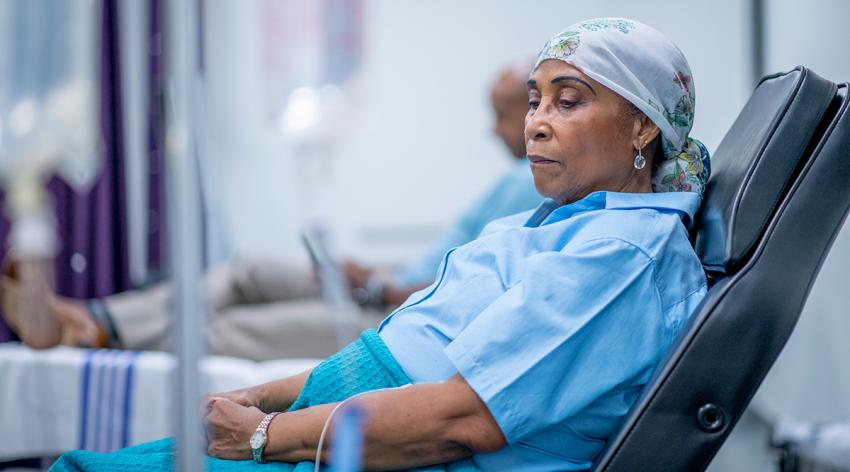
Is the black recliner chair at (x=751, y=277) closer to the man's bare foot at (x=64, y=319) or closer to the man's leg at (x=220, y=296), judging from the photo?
the man's leg at (x=220, y=296)

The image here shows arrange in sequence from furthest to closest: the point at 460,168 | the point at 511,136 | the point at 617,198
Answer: the point at 460,168, the point at 511,136, the point at 617,198

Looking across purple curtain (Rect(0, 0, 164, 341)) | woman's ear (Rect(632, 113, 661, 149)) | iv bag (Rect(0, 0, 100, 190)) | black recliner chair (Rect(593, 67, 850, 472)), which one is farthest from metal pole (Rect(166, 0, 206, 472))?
purple curtain (Rect(0, 0, 164, 341))

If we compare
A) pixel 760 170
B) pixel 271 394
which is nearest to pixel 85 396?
pixel 271 394

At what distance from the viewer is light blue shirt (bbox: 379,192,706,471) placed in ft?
3.34

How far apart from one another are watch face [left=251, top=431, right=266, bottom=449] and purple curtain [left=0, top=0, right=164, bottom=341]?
86.5 inches

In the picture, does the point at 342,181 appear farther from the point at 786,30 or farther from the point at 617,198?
the point at 617,198

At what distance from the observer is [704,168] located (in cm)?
124

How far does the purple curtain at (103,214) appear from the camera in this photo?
3.10 metres

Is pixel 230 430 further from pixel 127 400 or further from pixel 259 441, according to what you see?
pixel 127 400

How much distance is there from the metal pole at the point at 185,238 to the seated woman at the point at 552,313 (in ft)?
0.81

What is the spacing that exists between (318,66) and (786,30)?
2.30 m

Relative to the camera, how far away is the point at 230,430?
Result: 113 centimetres

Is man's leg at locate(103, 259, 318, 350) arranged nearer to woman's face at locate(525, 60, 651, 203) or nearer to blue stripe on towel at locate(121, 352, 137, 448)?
blue stripe on towel at locate(121, 352, 137, 448)

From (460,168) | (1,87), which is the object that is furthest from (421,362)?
(460,168)
